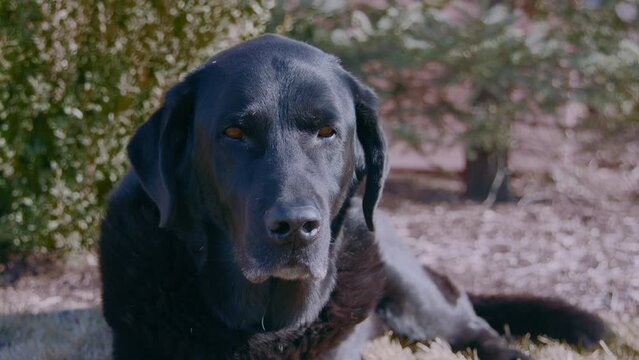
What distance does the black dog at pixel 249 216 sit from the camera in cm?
256

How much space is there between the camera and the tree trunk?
726 cm

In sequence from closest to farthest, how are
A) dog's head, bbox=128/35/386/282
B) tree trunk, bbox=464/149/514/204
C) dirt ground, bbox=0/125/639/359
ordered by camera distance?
1. dog's head, bbox=128/35/386/282
2. dirt ground, bbox=0/125/639/359
3. tree trunk, bbox=464/149/514/204

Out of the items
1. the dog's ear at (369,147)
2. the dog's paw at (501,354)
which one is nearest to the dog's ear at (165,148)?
the dog's ear at (369,147)

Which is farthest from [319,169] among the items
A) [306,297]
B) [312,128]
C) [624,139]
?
[624,139]

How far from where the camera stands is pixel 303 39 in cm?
620

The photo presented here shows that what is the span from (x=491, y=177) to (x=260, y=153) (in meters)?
4.99

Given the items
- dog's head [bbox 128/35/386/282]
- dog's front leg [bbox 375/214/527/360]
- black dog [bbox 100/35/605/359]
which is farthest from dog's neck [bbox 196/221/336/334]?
dog's front leg [bbox 375/214/527/360]

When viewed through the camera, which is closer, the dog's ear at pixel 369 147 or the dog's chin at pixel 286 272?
the dog's chin at pixel 286 272

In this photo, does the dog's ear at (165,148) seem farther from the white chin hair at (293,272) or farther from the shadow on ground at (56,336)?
the shadow on ground at (56,336)

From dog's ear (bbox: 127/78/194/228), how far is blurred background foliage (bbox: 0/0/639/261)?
6.22 feet

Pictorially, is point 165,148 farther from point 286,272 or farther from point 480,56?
point 480,56

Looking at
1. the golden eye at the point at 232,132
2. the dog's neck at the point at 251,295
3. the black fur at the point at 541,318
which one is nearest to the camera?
the golden eye at the point at 232,132

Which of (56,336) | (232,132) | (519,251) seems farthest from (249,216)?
(519,251)

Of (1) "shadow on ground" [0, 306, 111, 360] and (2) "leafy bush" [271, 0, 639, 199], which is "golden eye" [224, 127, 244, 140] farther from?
(2) "leafy bush" [271, 0, 639, 199]
